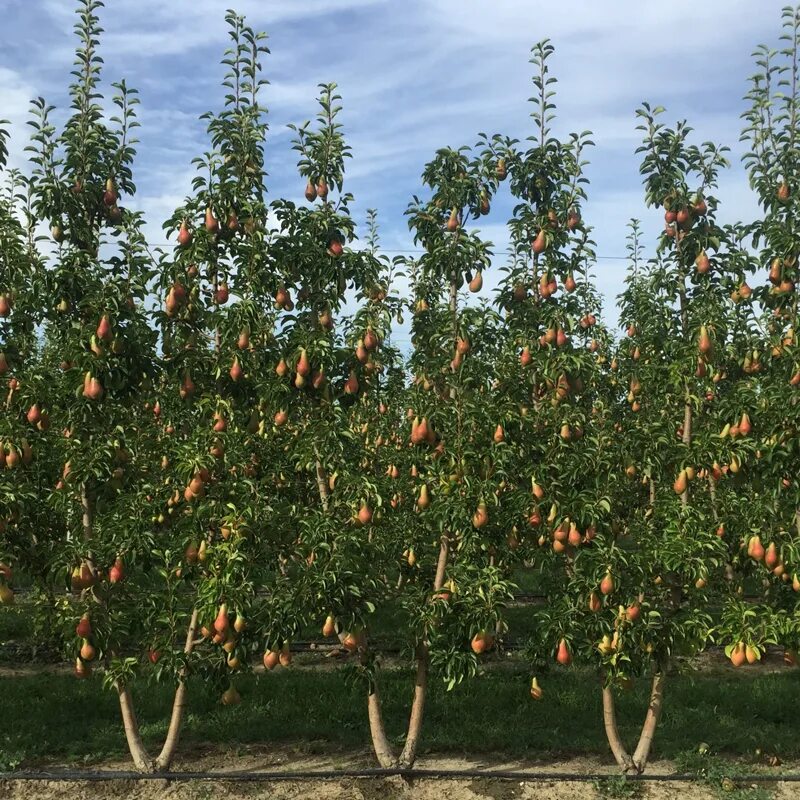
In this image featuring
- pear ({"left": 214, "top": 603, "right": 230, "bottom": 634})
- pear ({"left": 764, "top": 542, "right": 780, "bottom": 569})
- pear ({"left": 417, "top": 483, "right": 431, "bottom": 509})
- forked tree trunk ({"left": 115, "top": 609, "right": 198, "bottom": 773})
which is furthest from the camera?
forked tree trunk ({"left": 115, "top": 609, "right": 198, "bottom": 773})

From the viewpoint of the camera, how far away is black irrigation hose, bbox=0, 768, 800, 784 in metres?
6.89

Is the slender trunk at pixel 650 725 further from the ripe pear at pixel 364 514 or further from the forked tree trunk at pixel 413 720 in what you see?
the ripe pear at pixel 364 514

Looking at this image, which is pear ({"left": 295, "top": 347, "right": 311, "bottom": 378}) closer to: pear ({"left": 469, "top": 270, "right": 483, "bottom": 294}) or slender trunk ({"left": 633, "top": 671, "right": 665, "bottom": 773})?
pear ({"left": 469, "top": 270, "right": 483, "bottom": 294})

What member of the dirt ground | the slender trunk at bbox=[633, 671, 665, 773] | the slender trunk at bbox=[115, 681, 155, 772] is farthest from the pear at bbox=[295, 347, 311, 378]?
the slender trunk at bbox=[633, 671, 665, 773]

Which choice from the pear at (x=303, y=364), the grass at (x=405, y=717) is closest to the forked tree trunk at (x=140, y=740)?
the grass at (x=405, y=717)

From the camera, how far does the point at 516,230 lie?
814cm

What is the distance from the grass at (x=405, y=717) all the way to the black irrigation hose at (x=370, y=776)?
600mm

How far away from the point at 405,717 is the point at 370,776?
5.11 feet

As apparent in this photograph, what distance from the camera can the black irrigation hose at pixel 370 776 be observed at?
689 cm

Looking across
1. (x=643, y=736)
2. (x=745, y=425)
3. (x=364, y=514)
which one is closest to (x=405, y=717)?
Result: (x=643, y=736)

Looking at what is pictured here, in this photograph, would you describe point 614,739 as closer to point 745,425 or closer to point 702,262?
point 745,425

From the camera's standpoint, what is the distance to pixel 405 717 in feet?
28.8

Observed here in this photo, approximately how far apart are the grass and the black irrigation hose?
0.60 meters

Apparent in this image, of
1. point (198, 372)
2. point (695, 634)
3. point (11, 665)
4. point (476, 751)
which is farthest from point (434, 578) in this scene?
point (11, 665)
